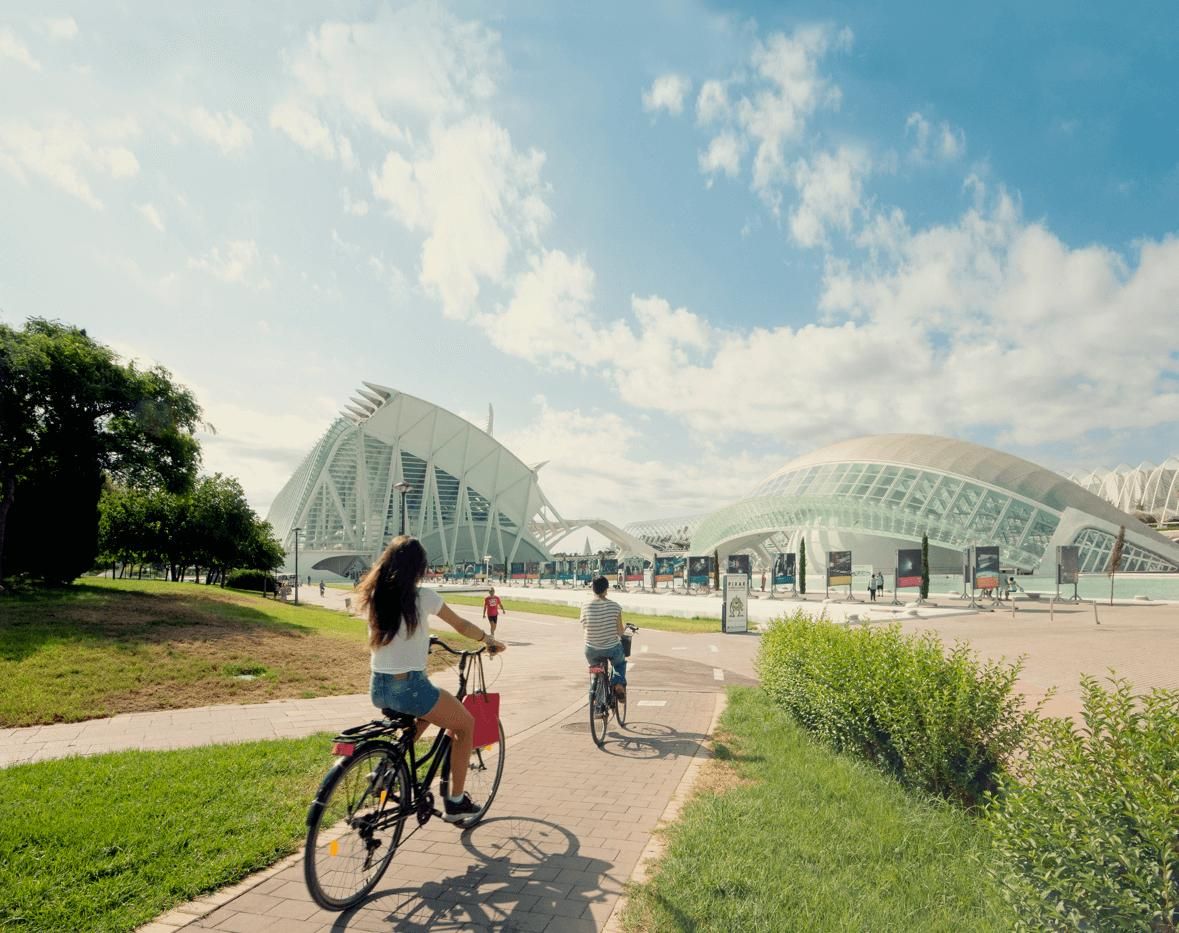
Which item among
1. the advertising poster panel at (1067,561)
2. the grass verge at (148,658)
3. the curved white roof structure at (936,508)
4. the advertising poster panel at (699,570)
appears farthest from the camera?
the curved white roof structure at (936,508)

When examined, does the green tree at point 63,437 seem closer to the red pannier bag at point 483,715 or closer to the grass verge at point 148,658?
the grass verge at point 148,658

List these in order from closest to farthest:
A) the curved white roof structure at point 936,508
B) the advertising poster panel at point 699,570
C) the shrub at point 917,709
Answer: the shrub at point 917,709 → the advertising poster panel at point 699,570 → the curved white roof structure at point 936,508

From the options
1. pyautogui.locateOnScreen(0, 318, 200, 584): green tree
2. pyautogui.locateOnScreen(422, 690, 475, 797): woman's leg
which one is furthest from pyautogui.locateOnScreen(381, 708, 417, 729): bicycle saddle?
pyautogui.locateOnScreen(0, 318, 200, 584): green tree

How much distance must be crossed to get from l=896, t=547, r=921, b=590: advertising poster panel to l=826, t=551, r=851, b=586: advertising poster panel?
263cm

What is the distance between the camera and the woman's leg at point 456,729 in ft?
14.4

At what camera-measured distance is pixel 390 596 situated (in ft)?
13.8

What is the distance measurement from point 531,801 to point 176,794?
2.71 meters

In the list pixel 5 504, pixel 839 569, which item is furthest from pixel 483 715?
pixel 839 569

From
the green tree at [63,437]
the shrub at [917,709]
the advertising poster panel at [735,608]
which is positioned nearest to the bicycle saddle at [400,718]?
the shrub at [917,709]

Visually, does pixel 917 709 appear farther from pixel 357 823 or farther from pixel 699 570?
pixel 699 570

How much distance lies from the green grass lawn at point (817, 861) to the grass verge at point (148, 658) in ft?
24.6

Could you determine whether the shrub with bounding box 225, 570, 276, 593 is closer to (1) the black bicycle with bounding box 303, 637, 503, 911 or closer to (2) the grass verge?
(2) the grass verge

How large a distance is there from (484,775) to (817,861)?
2.35 metres

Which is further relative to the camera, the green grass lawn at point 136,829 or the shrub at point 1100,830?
the green grass lawn at point 136,829
